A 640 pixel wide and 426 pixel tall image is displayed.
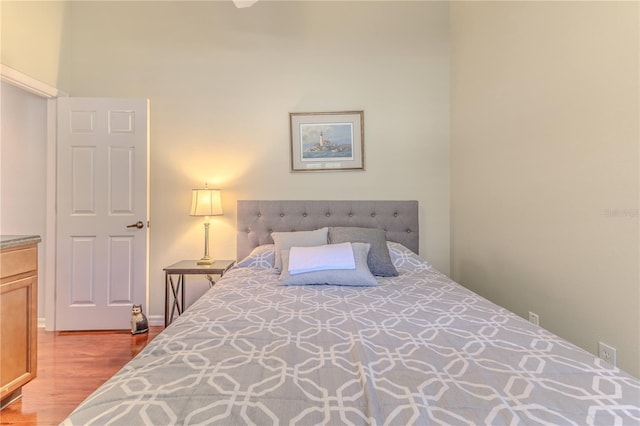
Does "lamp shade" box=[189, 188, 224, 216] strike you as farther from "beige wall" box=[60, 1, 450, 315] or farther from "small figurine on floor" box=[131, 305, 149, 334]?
"small figurine on floor" box=[131, 305, 149, 334]

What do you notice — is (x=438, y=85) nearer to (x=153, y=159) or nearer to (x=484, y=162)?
(x=484, y=162)

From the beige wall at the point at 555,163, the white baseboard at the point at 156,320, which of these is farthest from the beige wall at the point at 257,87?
the beige wall at the point at 555,163

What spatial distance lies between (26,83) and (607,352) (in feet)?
13.4

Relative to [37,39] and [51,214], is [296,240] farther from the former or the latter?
[37,39]

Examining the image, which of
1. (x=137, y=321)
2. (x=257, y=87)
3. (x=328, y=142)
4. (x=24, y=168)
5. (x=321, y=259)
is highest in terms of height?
(x=257, y=87)

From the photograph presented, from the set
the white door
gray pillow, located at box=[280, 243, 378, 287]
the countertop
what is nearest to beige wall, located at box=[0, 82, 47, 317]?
the white door

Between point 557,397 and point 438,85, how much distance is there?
2748 millimetres

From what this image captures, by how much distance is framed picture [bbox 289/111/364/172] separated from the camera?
286 cm

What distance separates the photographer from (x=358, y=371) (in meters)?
0.88

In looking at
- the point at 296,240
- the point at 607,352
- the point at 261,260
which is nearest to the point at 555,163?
the point at 607,352

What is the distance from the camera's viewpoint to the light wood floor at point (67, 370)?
1632 millimetres

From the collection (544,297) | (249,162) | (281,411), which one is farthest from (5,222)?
(544,297)

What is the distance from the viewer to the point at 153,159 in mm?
2850

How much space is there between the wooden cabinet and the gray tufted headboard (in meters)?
1.38
